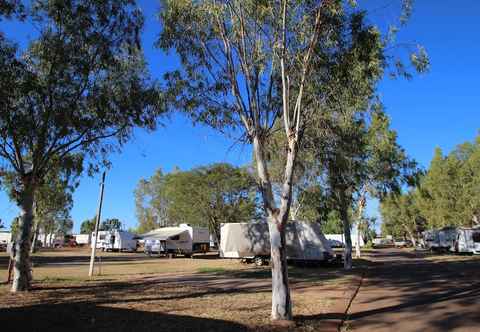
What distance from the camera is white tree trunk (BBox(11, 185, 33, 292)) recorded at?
14102mm

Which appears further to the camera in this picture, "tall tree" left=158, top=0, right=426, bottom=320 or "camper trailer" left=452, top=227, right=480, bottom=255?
"camper trailer" left=452, top=227, right=480, bottom=255

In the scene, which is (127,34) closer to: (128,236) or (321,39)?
(321,39)

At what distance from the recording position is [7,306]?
10.8 metres

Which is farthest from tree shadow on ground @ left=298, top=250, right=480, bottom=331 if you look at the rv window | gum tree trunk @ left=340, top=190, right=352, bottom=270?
the rv window

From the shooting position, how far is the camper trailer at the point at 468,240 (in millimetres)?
38625

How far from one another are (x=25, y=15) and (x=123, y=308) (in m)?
9.45

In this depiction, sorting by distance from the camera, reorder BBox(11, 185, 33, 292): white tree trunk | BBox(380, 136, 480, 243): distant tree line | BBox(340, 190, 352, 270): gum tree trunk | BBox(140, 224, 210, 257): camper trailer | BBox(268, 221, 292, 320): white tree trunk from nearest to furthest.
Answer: BBox(268, 221, 292, 320): white tree trunk
BBox(11, 185, 33, 292): white tree trunk
BBox(340, 190, 352, 270): gum tree trunk
BBox(140, 224, 210, 257): camper trailer
BBox(380, 136, 480, 243): distant tree line

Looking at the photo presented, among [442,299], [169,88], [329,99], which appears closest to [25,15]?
[169,88]

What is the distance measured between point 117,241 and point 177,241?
16081 millimetres

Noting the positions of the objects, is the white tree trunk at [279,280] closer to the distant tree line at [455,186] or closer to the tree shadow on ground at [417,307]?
the tree shadow on ground at [417,307]

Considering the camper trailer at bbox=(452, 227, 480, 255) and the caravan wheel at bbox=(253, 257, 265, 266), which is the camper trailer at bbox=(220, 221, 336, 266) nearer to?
the caravan wheel at bbox=(253, 257, 265, 266)

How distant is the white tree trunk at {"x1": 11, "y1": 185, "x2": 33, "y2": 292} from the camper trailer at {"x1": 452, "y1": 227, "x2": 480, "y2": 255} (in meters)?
37.4

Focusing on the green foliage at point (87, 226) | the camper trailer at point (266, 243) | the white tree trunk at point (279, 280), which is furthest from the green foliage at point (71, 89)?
the green foliage at point (87, 226)

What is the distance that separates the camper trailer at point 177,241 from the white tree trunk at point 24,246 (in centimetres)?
3079
